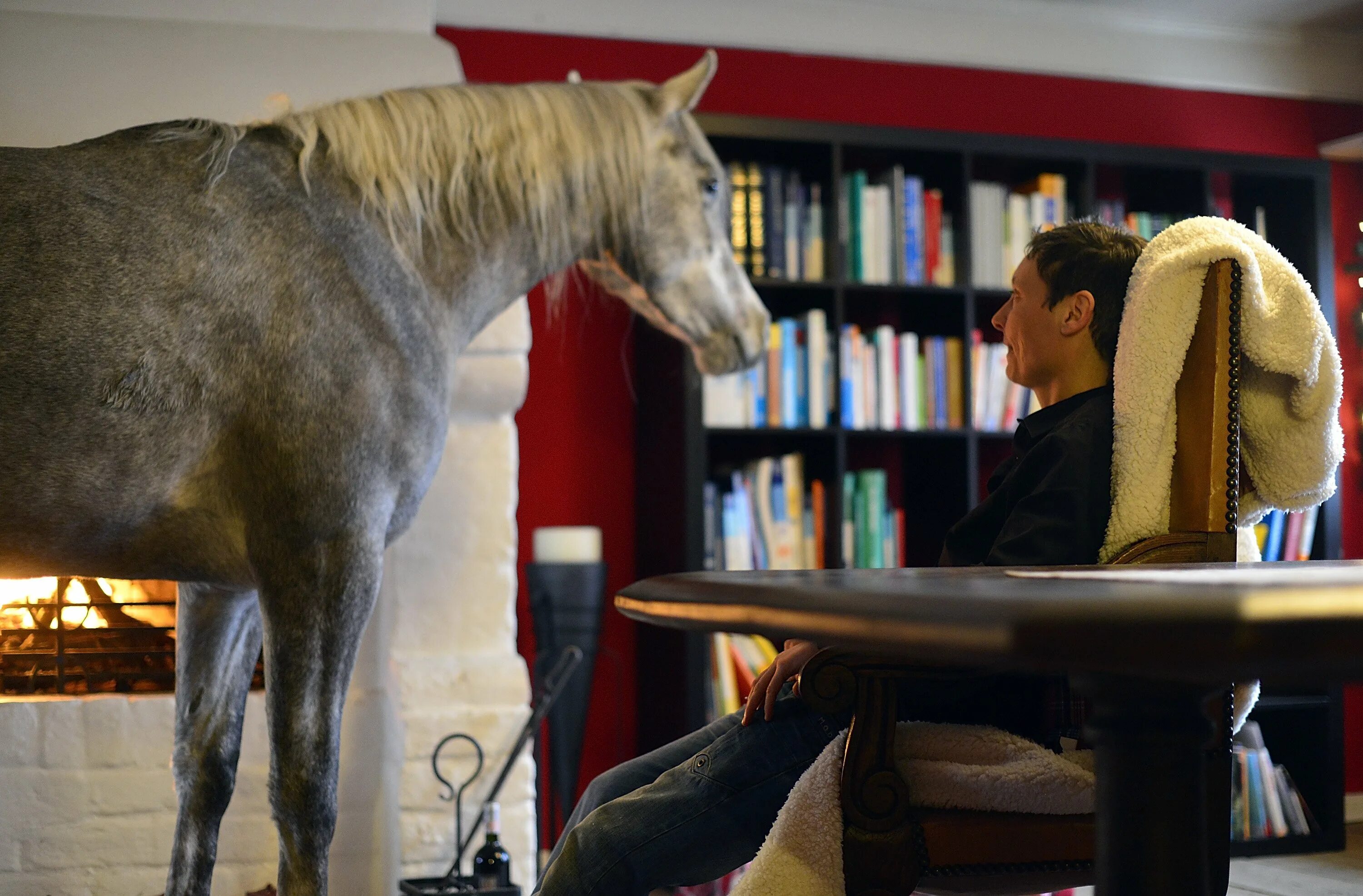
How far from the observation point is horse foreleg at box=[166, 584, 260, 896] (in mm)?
1751

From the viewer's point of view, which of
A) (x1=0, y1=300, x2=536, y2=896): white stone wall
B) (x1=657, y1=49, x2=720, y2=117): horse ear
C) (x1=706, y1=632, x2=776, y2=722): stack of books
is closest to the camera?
(x1=657, y1=49, x2=720, y2=117): horse ear

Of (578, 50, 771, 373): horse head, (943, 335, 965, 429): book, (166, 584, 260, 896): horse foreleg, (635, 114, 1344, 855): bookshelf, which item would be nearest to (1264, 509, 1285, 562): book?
(635, 114, 1344, 855): bookshelf

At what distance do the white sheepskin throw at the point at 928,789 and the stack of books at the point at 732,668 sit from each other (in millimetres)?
1987

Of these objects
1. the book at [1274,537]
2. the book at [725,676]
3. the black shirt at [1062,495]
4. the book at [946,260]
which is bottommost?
the book at [725,676]

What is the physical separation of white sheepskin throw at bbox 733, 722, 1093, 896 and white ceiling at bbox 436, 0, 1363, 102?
2.83m

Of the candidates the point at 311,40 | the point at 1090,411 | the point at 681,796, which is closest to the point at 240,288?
the point at 681,796

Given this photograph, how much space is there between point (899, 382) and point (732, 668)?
36.2 inches

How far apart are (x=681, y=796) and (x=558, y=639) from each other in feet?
5.90

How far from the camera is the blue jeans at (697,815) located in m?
1.10

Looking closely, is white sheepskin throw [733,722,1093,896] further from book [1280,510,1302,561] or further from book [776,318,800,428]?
book [1280,510,1302,561]

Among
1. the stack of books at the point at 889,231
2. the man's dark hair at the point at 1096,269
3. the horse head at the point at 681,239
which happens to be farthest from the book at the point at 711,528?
the man's dark hair at the point at 1096,269

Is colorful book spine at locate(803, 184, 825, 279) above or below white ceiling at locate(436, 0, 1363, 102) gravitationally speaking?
below

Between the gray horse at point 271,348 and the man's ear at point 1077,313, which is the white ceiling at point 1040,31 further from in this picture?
the man's ear at point 1077,313

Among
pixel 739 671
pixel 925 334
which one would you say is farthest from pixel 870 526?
pixel 925 334
